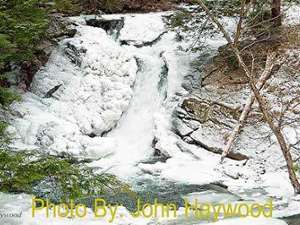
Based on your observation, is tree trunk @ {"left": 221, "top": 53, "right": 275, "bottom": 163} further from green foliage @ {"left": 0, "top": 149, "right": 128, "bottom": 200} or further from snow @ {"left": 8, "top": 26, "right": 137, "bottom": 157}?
green foliage @ {"left": 0, "top": 149, "right": 128, "bottom": 200}

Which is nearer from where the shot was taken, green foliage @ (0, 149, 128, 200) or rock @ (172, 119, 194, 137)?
green foliage @ (0, 149, 128, 200)

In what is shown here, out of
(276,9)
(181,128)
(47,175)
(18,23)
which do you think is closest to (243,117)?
(181,128)

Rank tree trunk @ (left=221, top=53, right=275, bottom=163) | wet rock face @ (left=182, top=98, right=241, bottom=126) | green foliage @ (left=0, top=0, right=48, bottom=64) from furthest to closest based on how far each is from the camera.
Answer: wet rock face @ (left=182, top=98, right=241, bottom=126)
tree trunk @ (left=221, top=53, right=275, bottom=163)
green foliage @ (left=0, top=0, right=48, bottom=64)

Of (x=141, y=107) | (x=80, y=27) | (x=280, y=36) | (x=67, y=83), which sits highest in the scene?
(x=80, y=27)

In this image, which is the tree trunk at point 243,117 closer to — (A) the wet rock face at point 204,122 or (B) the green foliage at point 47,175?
(A) the wet rock face at point 204,122

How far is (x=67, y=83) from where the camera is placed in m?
11.3

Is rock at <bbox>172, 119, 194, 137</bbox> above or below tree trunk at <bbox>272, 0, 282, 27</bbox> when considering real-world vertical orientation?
below

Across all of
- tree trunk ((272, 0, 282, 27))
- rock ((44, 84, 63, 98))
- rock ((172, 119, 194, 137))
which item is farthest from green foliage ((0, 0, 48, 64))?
tree trunk ((272, 0, 282, 27))

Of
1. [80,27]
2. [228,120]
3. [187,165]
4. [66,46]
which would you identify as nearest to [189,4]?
[80,27]

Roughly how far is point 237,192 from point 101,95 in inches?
188

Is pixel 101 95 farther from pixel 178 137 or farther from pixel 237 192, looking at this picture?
pixel 237 192

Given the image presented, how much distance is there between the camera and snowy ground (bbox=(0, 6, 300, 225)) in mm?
8594

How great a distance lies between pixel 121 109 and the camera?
10.9m

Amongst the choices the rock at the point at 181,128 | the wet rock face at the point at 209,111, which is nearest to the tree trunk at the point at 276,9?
the wet rock face at the point at 209,111
